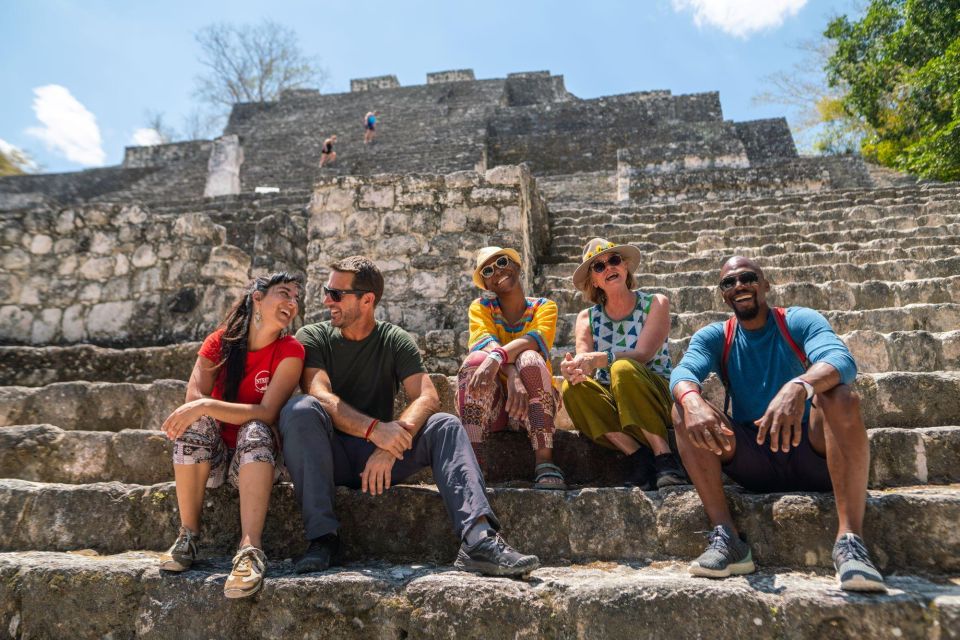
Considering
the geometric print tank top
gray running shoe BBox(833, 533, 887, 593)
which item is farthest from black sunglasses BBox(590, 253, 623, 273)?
gray running shoe BBox(833, 533, 887, 593)

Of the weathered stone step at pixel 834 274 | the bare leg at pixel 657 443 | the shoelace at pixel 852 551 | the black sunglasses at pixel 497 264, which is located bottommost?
the shoelace at pixel 852 551

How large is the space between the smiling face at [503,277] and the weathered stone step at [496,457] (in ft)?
2.27

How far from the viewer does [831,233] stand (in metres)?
5.65

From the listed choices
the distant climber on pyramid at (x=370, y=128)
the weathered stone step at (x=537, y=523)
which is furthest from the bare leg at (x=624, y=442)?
the distant climber on pyramid at (x=370, y=128)

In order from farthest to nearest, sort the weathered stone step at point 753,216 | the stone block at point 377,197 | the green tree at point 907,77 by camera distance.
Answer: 1. the green tree at point 907,77
2. the weathered stone step at point 753,216
3. the stone block at point 377,197

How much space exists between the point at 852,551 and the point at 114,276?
477 centimetres

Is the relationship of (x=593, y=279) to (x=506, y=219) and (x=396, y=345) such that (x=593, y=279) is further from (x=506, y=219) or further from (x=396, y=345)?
(x=506, y=219)

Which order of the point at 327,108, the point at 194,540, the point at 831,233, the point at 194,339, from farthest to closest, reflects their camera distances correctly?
the point at 327,108, the point at 831,233, the point at 194,339, the point at 194,540

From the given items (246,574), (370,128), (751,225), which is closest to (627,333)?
(246,574)

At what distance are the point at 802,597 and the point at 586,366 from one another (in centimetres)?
110

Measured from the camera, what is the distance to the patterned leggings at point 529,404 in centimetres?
245

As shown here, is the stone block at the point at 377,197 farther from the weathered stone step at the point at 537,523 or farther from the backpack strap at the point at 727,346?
the backpack strap at the point at 727,346

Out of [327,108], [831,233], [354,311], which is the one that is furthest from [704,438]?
[327,108]

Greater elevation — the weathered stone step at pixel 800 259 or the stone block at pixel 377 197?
the stone block at pixel 377 197
